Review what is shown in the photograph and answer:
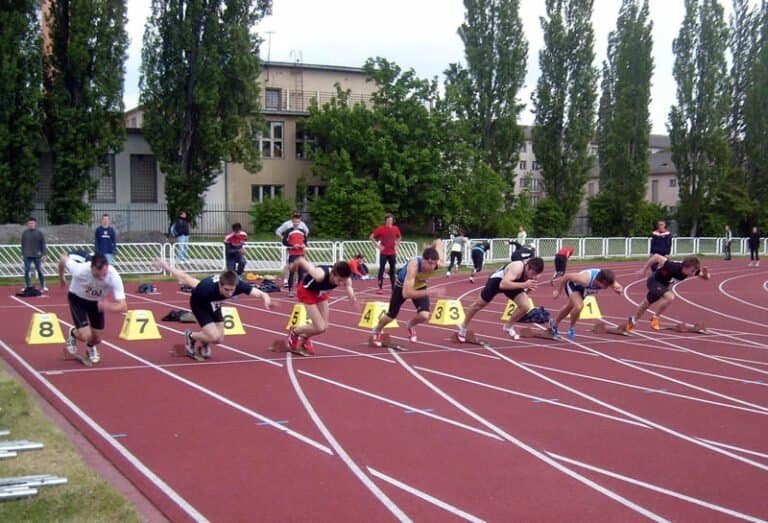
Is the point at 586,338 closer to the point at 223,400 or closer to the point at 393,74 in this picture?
the point at 223,400

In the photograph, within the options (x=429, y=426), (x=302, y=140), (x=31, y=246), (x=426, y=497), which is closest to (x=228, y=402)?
(x=429, y=426)

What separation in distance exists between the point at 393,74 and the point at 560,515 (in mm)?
35423

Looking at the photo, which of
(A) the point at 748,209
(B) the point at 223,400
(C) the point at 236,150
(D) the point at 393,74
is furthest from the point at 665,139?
(B) the point at 223,400

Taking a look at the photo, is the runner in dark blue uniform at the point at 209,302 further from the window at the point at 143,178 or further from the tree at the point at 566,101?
the tree at the point at 566,101

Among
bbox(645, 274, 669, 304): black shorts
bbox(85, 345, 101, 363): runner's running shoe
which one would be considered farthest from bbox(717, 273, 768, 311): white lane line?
bbox(85, 345, 101, 363): runner's running shoe

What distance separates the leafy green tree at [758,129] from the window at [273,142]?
2965cm

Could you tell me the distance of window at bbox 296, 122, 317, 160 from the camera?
40188 mm

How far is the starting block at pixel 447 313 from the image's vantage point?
1597 centimetres

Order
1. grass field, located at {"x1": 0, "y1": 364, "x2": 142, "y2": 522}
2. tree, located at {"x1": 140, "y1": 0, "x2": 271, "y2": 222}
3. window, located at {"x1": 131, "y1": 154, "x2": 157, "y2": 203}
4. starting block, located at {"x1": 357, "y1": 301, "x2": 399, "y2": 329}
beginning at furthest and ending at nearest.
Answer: window, located at {"x1": 131, "y1": 154, "x2": 157, "y2": 203} < tree, located at {"x1": 140, "y1": 0, "x2": 271, "y2": 222} < starting block, located at {"x1": 357, "y1": 301, "x2": 399, "y2": 329} < grass field, located at {"x1": 0, "y1": 364, "x2": 142, "y2": 522}

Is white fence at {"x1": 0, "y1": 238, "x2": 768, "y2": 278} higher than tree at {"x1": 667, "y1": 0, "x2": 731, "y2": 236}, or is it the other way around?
tree at {"x1": 667, "y1": 0, "x2": 731, "y2": 236}

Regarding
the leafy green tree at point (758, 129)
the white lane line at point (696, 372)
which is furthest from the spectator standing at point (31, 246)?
the leafy green tree at point (758, 129)

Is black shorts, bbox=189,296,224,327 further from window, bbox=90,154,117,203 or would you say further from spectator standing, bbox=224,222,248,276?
window, bbox=90,154,117,203

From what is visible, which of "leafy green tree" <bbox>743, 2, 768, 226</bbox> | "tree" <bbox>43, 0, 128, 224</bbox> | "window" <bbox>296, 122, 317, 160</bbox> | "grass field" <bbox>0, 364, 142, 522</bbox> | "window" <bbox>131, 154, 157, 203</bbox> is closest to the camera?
"grass field" <bbox>0, 364, 142, 522</bbox>

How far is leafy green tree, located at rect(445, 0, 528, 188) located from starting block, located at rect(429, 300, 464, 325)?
27229 mm
